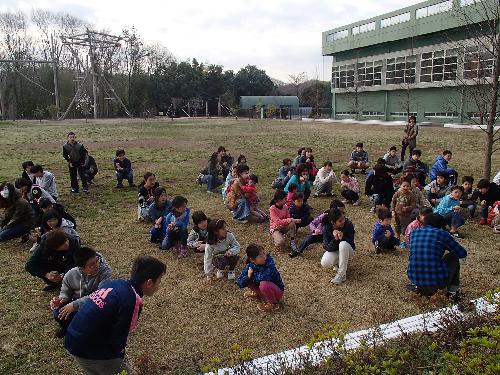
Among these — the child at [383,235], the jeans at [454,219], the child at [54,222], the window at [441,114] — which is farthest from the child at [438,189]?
the window at [441,114]

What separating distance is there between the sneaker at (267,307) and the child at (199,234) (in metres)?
1.72

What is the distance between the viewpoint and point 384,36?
143 ft

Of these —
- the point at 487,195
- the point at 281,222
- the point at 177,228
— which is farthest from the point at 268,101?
the point at 177,228

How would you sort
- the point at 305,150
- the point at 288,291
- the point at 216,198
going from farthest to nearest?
1. the point at 305,150
2. the point at 216,198
3. the point at 288,291

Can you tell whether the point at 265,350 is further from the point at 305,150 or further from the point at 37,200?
the point at 305,150

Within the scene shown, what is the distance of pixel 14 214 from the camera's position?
7332mm

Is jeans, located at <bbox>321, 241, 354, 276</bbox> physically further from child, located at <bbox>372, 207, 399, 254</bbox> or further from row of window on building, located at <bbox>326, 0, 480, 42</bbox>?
row of window on building, located at <bbox>326, 0, 480, 42</bbox>

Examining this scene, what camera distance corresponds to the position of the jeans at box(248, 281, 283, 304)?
5055 mm

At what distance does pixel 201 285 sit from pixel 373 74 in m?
44.4

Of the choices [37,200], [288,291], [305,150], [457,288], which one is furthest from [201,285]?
[305,150]

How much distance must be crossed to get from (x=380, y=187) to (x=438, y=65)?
1310 inches

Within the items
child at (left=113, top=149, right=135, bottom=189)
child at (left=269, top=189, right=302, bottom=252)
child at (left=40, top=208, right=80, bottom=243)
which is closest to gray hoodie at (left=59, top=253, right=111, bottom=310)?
child at (left=40, top=208, right=80, bottom=243)

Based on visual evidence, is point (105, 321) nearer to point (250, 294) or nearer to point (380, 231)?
point (250, 294)

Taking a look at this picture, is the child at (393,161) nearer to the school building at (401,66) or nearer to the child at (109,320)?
the child at (109,320)
